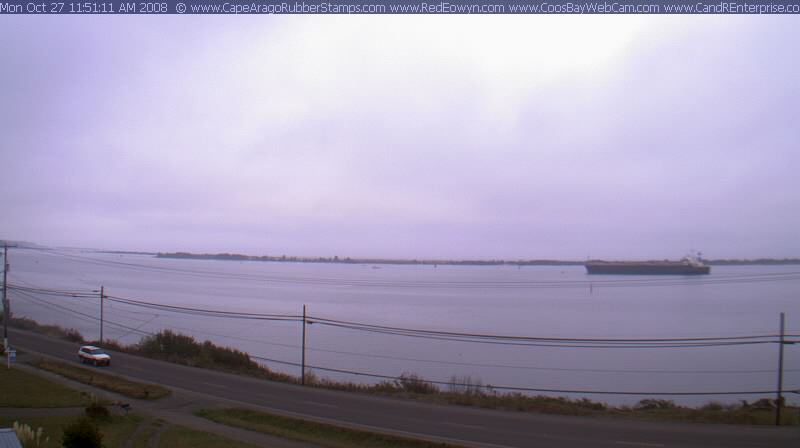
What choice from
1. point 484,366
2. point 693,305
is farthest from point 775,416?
point 693,305

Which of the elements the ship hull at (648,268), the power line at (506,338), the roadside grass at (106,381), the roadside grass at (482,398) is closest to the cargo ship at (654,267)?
the ship hull at (648,268)

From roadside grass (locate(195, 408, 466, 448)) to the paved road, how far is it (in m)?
0.91

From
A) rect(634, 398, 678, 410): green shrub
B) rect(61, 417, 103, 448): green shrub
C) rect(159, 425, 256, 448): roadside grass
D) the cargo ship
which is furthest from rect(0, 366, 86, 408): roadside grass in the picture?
the cargo ship

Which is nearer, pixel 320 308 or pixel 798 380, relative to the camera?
pixel 798 380

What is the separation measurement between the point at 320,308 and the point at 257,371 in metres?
42.1

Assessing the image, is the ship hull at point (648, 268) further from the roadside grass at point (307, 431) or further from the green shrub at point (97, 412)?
the green shrub at point (97, 412)

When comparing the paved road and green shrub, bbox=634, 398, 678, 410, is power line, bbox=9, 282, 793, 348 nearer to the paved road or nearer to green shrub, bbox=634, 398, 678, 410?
green shrub, bbox=634, 398, 678, 410

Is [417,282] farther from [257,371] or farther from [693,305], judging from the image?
[257,371]

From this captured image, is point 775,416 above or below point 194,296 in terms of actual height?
above

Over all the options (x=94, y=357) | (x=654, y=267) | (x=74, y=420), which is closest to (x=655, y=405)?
(x=74, y=420)

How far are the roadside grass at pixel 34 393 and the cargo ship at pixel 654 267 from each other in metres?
110

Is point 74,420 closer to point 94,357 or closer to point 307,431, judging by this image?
point 307,431

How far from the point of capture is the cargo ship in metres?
104

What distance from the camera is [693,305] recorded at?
71688 millimetres
